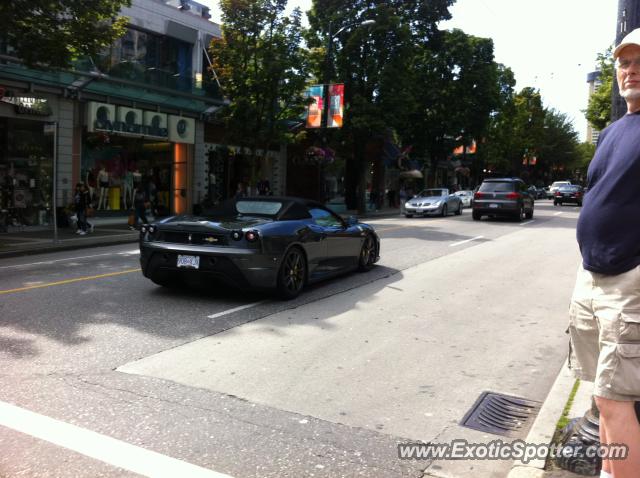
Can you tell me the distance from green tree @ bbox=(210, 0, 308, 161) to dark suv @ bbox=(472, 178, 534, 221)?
8666 millimetres

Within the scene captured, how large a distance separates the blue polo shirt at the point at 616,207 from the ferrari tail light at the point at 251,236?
4971mm

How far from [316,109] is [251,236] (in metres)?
20.9

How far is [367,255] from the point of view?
405 inches

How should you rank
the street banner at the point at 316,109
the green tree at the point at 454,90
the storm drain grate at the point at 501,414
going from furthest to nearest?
the green tree at the point at 454,90, the street banner at the point at 316,109, the storm drain grate at the point at 501,414

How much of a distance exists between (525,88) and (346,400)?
7036 cm

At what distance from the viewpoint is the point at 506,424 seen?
404cm

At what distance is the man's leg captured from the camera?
2422 mm

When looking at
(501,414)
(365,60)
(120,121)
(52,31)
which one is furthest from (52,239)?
(365,60)

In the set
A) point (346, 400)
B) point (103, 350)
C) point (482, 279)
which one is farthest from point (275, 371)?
point (482, 279)

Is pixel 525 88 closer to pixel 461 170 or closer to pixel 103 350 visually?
pixel 461 170

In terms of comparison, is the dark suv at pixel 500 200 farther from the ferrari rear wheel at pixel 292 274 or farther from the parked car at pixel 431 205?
the ferrari rear wheel at pixel 292 274

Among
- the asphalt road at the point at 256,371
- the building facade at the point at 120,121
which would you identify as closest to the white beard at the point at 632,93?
the asphalt road at the point at 256,371

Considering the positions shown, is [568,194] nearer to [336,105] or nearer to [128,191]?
[336,105]

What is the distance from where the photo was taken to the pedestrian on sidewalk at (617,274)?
236 cm
